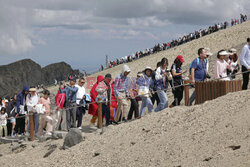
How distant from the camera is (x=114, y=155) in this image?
10.8 meters

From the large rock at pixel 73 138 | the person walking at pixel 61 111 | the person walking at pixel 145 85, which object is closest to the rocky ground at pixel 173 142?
the large rock at pixel 73 138

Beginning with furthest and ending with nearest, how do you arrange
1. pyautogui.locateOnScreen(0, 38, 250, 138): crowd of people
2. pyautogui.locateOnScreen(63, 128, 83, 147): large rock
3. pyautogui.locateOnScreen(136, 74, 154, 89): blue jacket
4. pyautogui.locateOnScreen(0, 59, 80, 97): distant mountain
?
pyautogui.locateOnScreen(0, 59, 80, 97): distant mountain, pyautogui.locateOnScreen(136, 74, 154, 89): blue jacket, pyautogui.locateOnScreen(63, 128, 83, 147): large rock, pyautogui.locateOnScreen(0, 38, 250, 138): crowd of people

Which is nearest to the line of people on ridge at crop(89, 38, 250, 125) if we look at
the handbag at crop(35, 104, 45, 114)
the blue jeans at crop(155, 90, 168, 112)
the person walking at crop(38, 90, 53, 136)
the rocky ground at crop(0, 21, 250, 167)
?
the blue jeans at crop(155, 90, 168, 112)

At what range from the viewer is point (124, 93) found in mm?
13781

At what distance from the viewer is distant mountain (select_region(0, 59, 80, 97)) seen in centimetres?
8246

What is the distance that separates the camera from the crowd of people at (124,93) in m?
12.8

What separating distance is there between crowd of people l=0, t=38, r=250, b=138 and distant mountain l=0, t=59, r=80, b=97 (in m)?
66.0

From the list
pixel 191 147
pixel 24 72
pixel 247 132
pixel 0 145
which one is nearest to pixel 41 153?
pixel 0 145

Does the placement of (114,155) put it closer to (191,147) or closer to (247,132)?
(191,147)

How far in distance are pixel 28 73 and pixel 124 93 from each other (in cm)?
7645

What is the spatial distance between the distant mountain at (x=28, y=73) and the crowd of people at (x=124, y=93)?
66032 millimetres

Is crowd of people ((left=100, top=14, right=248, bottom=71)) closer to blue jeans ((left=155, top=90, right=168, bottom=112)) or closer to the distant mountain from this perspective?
the distant mountain

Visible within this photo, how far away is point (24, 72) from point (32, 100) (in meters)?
73.3

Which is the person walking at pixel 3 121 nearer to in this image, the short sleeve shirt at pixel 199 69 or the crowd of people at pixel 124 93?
the crowd of people at pixel 124 93
